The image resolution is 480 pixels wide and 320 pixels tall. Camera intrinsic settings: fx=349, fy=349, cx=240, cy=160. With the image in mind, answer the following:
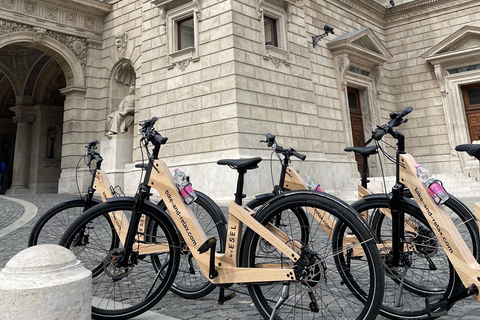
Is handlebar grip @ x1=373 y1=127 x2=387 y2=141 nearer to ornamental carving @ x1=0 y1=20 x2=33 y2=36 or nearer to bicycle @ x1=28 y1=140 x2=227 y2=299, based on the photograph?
bicycle @ x1=28 y1=140 x2=227 y2=299

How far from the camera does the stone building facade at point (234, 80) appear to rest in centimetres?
1073

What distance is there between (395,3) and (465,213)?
18.7 m

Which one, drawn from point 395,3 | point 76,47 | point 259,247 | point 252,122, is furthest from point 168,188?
point 395,3

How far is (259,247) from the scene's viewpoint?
2439 millimetres

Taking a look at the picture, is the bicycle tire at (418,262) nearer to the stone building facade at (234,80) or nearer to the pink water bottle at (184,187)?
the pink water bottle at (184,187)

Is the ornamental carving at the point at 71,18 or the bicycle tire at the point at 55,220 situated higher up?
the ornamental carving at the point at 71,18

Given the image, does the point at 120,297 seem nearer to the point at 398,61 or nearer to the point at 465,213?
the point at 465,213

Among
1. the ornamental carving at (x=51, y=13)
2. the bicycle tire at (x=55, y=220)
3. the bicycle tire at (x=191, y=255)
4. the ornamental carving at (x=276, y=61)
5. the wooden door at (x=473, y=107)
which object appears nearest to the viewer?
the bicycle tire at (x=191, y=255)

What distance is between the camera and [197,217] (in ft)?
9.93

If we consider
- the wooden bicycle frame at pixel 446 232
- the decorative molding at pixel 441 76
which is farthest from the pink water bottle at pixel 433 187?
the decorative molding at pixel 441 76

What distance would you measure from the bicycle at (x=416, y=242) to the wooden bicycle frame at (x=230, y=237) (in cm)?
70

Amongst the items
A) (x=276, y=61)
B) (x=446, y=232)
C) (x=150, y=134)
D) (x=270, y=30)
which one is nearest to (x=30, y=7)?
(x=270, y=30)

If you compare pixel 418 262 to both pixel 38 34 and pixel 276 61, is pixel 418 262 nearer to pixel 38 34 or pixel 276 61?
pixel 276 61

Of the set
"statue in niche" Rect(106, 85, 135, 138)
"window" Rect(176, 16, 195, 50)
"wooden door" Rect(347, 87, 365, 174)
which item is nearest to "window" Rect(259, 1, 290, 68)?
"window" Rect(176, 16, 195, 50)
